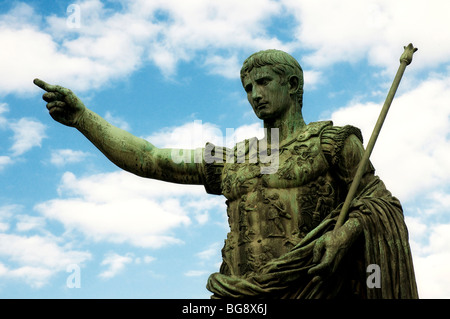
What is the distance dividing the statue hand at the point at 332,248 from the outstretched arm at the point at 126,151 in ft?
7.73

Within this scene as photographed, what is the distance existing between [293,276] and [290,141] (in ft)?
6.36

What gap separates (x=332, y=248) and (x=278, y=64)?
2.78 meters

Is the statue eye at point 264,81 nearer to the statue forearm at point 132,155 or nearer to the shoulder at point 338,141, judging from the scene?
the shoulder at point 338,141

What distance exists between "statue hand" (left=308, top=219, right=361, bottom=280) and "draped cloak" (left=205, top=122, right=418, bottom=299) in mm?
137

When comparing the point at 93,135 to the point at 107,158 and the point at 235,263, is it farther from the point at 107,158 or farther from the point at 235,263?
the point at 235,263

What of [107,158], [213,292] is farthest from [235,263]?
[107,158]

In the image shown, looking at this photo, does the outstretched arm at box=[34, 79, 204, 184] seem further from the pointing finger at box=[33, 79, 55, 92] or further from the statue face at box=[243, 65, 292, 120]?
the statue face at box=[243, 65, 292, 120]

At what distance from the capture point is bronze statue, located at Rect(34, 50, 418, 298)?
1171cm

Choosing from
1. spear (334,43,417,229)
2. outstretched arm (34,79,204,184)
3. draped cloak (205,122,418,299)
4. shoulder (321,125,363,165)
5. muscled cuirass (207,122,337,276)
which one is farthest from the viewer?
outstretched arm (34,79,204,184)

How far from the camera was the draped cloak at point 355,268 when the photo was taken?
11641mm

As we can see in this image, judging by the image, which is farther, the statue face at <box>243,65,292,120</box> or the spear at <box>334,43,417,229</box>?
the statue face at <box>243,65,292,120</box>

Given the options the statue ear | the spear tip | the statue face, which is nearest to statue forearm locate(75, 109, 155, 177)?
the statue face

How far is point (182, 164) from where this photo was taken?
1320 centimetres

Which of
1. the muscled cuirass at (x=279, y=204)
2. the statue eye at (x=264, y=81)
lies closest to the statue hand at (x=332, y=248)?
the muscled cuirass at (x=279, y=204)
